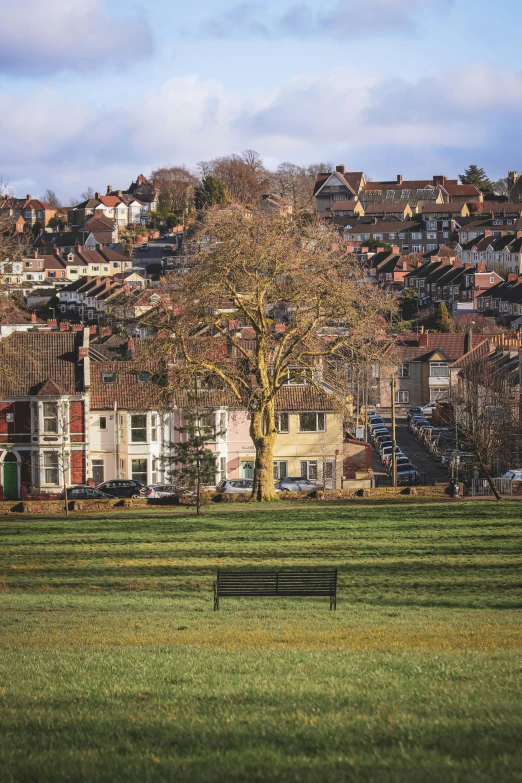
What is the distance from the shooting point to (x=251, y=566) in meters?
28.8

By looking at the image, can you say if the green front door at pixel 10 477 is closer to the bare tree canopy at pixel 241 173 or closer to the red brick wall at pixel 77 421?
the red brick wall at pixel 77 421

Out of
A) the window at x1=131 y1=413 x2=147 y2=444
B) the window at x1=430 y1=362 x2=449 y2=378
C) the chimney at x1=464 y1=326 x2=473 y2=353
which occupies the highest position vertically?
the chimney at x1=464 y1=326 x2=473 y2=353

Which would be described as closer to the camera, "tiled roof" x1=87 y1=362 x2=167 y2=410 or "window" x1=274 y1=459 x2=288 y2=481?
"tiled roof" x1=87 y1=362 x2=167 y2=410

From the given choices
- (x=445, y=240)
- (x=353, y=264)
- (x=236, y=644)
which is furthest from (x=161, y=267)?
(x=236, y=644)

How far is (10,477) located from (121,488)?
309 inches

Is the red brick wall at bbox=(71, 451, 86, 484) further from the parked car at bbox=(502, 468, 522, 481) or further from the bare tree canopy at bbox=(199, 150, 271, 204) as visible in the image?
the bare tree canopy at bbox=(199, 150, 271, 204)

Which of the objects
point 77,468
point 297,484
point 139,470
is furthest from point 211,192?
point 297,484

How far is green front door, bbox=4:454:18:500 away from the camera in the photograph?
6166cm

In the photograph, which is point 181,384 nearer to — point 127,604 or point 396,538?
point 396,538

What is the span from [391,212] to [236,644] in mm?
186796

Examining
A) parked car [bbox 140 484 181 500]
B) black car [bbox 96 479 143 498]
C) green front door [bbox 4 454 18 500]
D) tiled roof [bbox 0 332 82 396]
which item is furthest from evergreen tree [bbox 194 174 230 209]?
parked car [bbox 140 484 181 500]

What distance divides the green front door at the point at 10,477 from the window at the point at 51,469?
1697mm

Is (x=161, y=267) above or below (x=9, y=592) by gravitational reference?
above

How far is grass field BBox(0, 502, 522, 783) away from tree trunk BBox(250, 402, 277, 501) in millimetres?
8477
